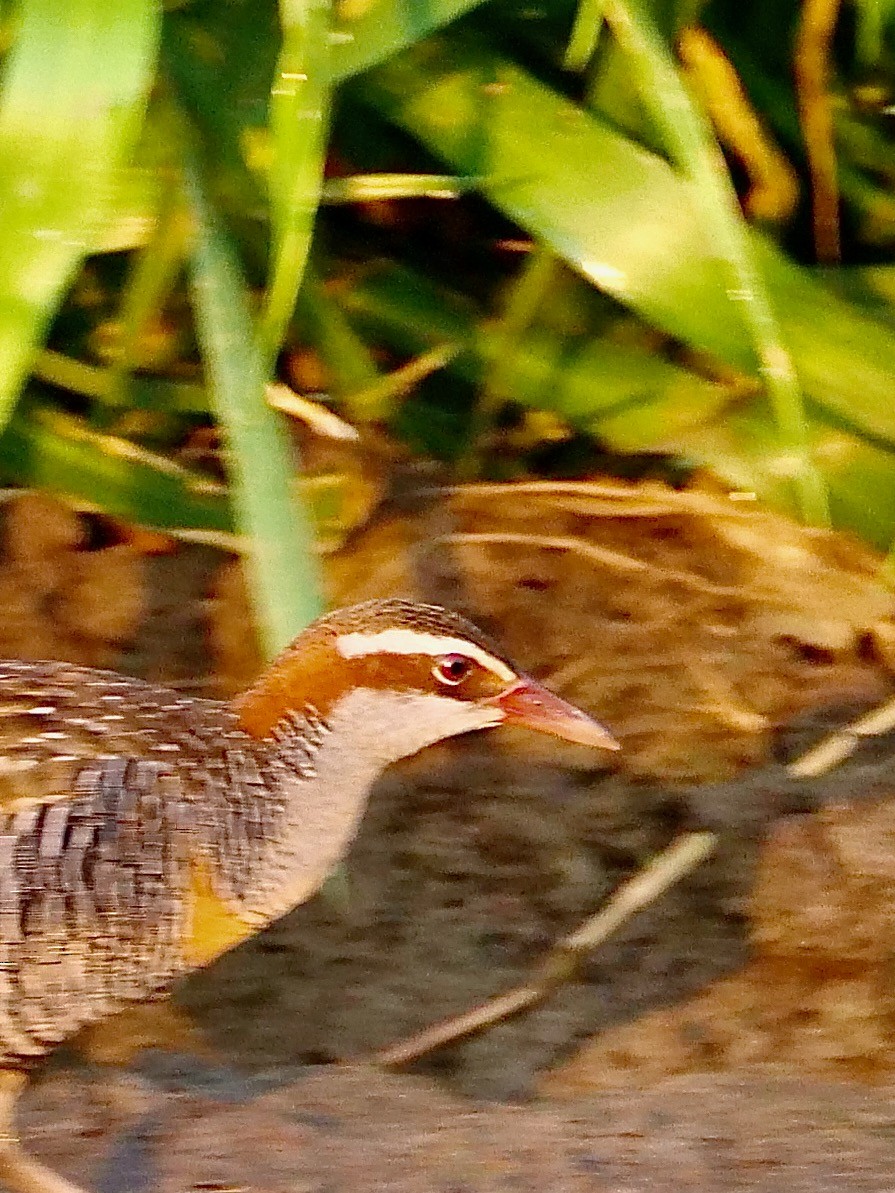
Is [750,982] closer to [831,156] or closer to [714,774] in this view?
[714,774]

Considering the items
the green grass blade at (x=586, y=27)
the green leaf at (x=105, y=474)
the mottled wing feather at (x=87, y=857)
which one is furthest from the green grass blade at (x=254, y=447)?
the green leaf at (x=105, y=474)

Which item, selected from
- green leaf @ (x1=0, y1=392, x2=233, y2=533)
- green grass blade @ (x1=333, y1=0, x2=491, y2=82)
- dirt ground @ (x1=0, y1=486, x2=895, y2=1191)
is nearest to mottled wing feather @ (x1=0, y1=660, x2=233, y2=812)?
dirt ground @ (x1=0, y1=486, x2=895, y2=1191)

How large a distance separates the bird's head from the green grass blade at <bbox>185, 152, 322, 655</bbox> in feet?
0.52

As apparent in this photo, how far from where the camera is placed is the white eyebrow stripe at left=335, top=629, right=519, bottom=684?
90.0 inches

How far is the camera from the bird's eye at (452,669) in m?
2.30

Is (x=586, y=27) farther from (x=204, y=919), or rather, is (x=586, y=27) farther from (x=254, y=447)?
(x=204, y=919)

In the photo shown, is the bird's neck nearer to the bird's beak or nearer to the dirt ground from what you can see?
the bird's beak

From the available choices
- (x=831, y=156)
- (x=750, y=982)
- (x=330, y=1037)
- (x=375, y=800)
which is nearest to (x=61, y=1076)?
(x=330, y=1037)

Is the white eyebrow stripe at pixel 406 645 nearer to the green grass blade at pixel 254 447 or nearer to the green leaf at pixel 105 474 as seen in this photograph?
the green grass blade at pixel 254 447

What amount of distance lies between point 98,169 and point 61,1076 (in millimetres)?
1239

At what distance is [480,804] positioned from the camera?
3252mm

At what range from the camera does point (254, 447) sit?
8.45 feet

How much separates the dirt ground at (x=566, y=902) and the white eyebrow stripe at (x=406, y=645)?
608mm

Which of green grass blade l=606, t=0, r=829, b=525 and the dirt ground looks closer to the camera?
green grass blade l=606, t=0, r=829, b=525
